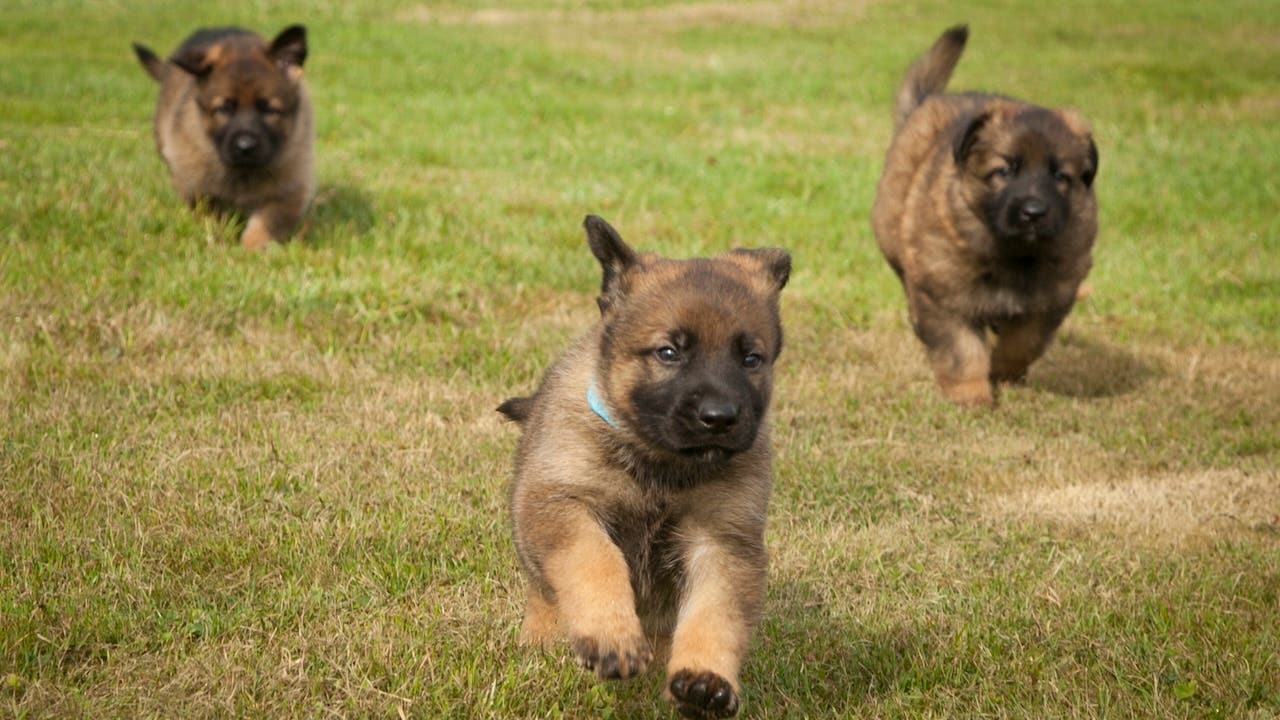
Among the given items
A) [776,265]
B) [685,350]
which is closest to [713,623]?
[685,350]

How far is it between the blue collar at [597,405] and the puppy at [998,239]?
3.51 metres

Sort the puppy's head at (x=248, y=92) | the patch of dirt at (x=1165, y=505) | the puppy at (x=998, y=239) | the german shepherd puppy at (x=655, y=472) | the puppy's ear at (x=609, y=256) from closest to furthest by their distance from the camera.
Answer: the german shepherd puppy at (x=655, y=472), the puppy's ear at (x=609, y=256), the patch of dirt at (x=1165, y=505), the puppy at (x=998, y=239), the puppy's head at (x=248, y=92)

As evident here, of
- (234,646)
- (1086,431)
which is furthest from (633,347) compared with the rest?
(1086,431)

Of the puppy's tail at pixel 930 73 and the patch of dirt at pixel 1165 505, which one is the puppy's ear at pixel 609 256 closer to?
the patch of dirt at pixel 1165 505

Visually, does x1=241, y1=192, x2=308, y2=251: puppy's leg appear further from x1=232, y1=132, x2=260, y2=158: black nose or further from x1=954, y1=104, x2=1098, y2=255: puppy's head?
x1=954, y1=104, x2=1098, y2=255: puppy's head

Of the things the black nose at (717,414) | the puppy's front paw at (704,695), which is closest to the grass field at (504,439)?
the puppy's front paw at (704,695)

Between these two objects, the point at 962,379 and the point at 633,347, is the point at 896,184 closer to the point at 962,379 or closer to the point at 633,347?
the point at 962,379

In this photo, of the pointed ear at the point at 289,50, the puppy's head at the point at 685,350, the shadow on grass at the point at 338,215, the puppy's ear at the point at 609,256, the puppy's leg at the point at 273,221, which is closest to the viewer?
the puppy's head at the point at 685,350

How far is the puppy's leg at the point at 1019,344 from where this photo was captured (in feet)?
22.8

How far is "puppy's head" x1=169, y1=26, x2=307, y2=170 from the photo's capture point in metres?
7.95

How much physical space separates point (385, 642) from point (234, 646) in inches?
15.4

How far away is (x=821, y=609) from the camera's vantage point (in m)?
4.17

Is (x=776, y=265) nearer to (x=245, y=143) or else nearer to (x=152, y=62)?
(x=245, y=143)

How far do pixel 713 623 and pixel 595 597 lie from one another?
0.28 m
